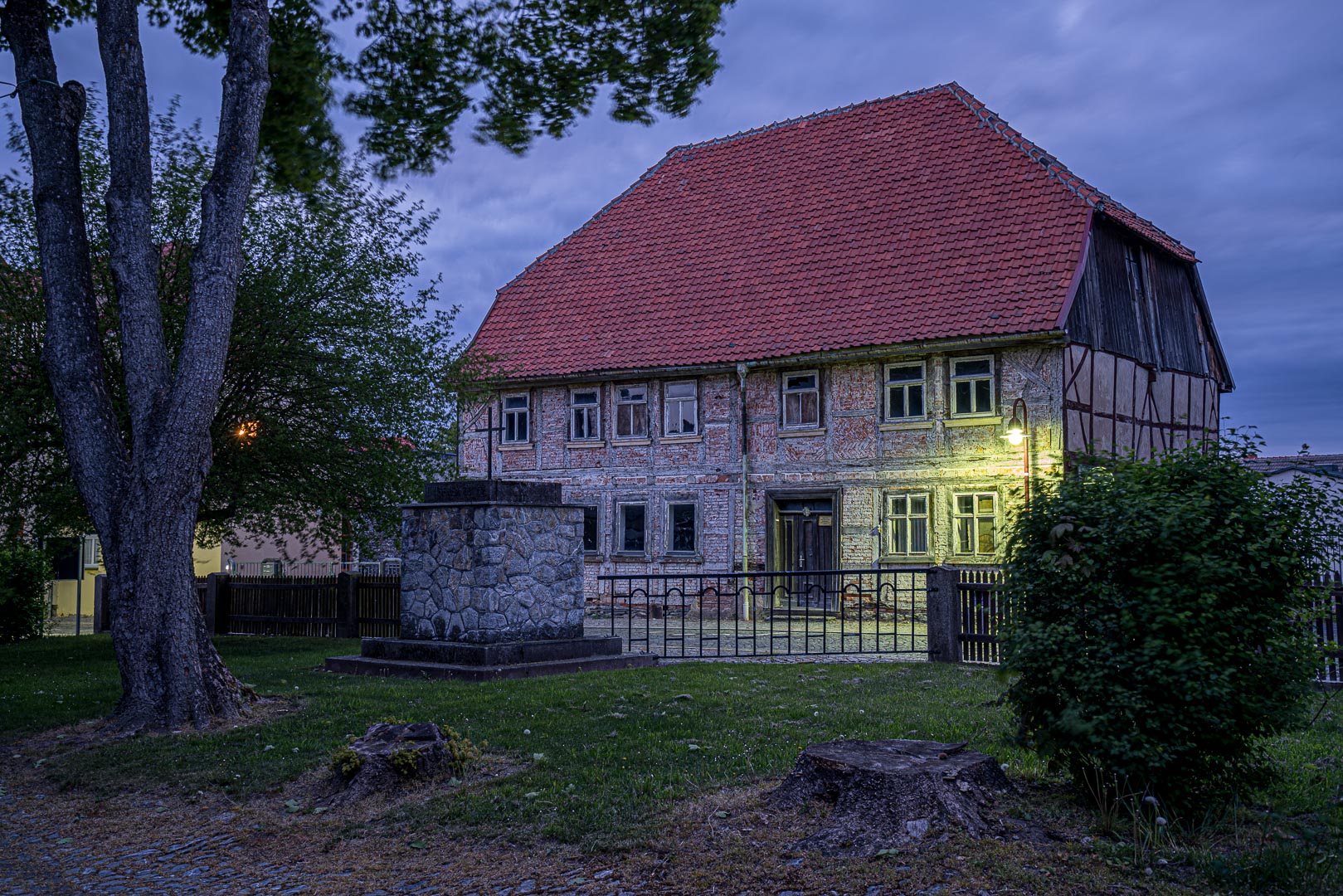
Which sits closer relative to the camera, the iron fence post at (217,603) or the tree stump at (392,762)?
the tree stump at (392,762)

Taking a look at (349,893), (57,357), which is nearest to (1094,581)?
(349,893)

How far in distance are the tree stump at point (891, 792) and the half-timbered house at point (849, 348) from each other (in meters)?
15.1

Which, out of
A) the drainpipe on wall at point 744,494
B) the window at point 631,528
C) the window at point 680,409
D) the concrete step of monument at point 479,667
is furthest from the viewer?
the window at point 631,528

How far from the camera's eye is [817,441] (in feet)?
79.8

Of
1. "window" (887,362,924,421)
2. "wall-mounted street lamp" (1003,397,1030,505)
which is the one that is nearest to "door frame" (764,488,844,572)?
"window" (887,362,924,421)

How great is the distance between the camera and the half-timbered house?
22125mm

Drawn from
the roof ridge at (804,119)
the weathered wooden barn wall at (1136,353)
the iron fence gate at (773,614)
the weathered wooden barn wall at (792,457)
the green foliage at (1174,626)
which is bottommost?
the iron fence gate at (773,614)

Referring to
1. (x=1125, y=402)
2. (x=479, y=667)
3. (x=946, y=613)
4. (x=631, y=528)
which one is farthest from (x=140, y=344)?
(x=1125, y=402)

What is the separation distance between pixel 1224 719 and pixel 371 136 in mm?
10421

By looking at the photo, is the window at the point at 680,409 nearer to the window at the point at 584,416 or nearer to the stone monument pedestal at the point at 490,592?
the window at the point at 584,416

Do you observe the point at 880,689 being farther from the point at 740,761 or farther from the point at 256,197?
the point at 256,197

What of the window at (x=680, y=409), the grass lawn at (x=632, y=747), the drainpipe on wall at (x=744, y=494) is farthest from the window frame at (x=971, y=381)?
the grass lawn at (x=632, y=747)

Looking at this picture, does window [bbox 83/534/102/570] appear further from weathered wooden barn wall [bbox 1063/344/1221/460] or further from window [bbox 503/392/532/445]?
weathered wooden barn wall [bbox 1063/344/1221/460]

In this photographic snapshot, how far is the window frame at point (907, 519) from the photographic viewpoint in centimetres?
2281
